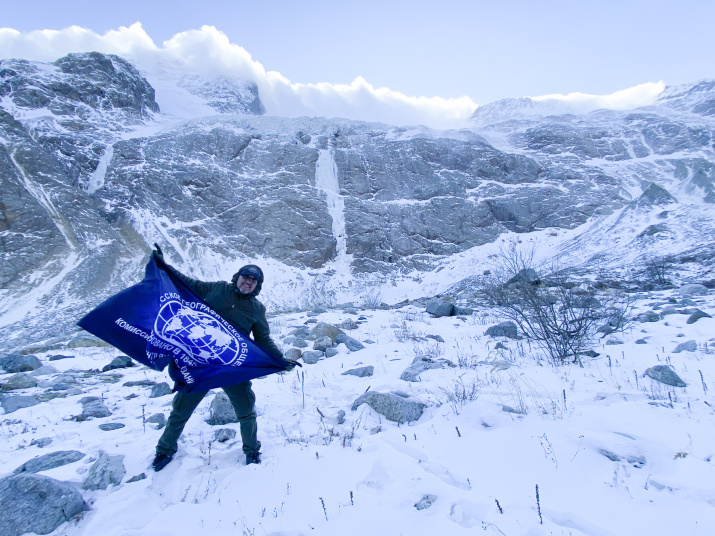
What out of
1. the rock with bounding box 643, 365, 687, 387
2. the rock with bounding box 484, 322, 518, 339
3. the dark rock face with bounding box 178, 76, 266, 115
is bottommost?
the rock with bounding box 484, 322, 518, 339

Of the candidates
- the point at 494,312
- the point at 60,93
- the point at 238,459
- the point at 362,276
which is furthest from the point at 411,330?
the point at 60,93

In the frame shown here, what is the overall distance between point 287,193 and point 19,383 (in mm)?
41693

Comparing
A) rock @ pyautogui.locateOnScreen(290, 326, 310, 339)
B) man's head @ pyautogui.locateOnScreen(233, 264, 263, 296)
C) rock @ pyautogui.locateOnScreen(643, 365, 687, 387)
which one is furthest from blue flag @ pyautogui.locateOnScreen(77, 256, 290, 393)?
rock @ pyautogui.locateOnScreen(290, 326, 310, 339)

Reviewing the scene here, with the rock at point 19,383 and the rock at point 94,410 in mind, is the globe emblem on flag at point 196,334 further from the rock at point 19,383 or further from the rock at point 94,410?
the rock at point 19,383

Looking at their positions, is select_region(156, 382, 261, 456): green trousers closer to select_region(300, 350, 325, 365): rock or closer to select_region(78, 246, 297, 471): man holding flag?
select_region(78, 246, 297, 471): man holding flag

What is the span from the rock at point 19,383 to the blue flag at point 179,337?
12.1ft

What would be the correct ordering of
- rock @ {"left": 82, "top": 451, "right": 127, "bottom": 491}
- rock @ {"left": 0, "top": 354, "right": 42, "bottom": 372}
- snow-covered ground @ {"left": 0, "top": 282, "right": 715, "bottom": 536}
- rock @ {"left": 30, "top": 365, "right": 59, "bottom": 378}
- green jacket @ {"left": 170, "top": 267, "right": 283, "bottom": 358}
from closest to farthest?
snow-covered ground @ {"left": 0, "top": 282, "right": 715, "bottom": 536} < rock @ {"left": 82, "top": 451, "right": 127, "bottom": 491} < green jacket @ {"left": 170, "top": 267, "right": 283, "bottom": 358} < rock @ {"left": 30, "top": 365, "right": 59, "bottom": 378} < rock @ {"left": 0, "top": 354, "right": 42, "bottom": 372}

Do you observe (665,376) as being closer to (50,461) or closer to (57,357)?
(50,461)

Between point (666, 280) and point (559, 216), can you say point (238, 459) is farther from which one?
point (559, 216)

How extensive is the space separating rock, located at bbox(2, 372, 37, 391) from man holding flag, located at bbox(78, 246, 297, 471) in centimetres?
369

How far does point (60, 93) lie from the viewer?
52.1 m

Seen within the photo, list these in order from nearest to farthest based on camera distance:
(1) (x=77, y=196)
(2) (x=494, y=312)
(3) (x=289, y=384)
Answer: (3) (x=289, y=384) → (2) (x=494, y=312) → (1) (x=77, y=196)

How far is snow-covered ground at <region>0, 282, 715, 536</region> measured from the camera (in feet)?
8.04

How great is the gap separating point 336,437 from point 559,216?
47.1m
